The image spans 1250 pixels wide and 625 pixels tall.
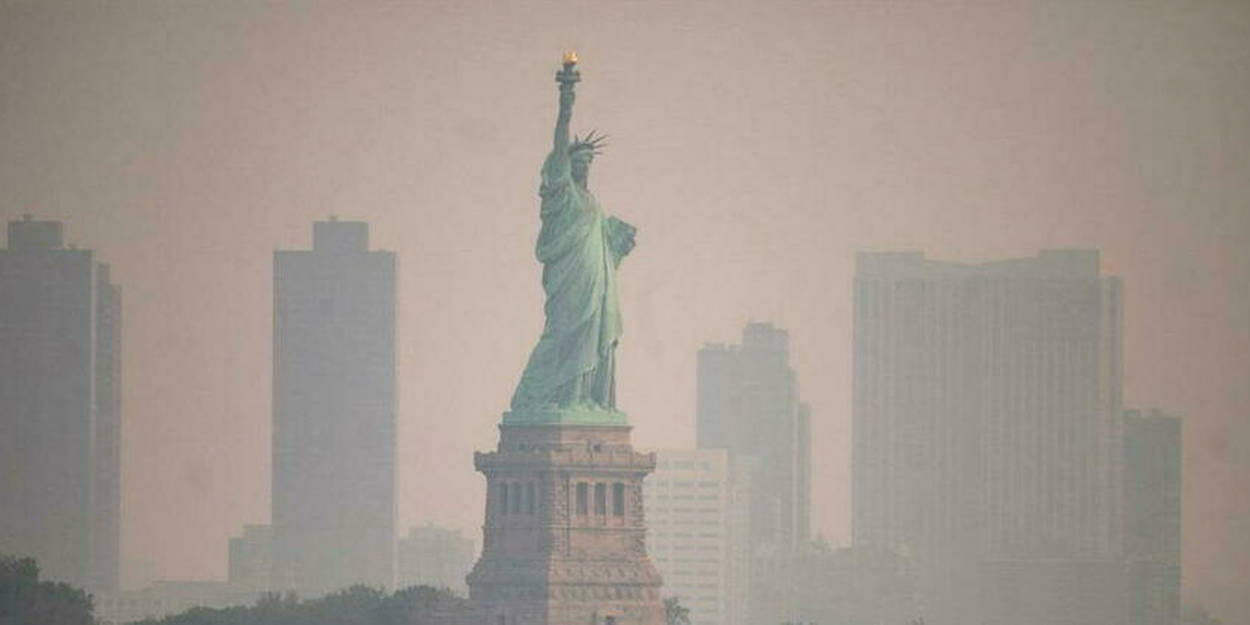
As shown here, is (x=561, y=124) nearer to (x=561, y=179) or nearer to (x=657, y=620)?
(x=561, y=179)

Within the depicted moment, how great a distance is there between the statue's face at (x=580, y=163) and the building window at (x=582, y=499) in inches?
326

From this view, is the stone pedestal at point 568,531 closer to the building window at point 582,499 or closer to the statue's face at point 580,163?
the building window at point 582,499

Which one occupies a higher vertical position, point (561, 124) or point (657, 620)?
point (561, 124)

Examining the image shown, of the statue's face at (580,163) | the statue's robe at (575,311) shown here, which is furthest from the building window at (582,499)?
the statue's face at (580,163)

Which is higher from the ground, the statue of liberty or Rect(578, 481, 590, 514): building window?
the statue of liberty

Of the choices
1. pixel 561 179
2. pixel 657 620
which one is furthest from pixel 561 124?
pixel 657 620

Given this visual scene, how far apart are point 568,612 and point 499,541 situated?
3.04 metres

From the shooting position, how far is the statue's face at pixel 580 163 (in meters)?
199

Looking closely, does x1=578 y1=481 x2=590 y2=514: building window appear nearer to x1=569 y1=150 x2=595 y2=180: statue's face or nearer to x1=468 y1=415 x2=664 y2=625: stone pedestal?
x1=468 y1=415 x2=664 y2=625: stone pedestal

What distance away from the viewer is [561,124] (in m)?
198

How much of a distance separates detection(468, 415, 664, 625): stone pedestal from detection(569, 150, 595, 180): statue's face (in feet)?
21.8

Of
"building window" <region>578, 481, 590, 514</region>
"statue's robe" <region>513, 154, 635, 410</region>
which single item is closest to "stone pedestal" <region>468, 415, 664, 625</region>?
"building window" <region>578, 481, 590, 514</region>

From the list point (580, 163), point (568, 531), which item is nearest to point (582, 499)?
point (568, 531)

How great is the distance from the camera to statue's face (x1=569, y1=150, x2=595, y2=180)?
199 m
